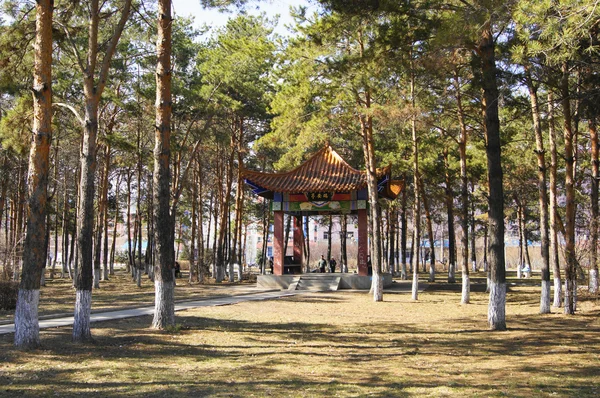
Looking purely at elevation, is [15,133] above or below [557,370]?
above

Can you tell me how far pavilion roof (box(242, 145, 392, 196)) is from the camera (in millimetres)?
24359

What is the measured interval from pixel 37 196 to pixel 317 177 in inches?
697

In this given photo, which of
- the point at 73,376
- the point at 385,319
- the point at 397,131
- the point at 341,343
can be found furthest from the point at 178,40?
the point at 73,376

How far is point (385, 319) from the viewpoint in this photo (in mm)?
13656

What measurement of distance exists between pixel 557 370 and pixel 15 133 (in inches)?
454

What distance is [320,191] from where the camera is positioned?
24766mm

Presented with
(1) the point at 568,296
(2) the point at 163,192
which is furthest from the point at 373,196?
(2) the point at 163,192

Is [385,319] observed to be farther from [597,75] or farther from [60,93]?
[60,93]

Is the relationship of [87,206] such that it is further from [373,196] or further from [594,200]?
[594,200]

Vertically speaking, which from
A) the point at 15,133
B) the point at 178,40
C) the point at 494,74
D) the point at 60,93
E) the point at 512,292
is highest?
the point at 178,40

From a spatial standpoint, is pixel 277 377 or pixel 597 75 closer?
pixel 277 377

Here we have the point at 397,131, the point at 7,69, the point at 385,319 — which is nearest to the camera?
the point at 7,69

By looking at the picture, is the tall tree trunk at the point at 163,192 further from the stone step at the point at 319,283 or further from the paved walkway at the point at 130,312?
the stone step at the point at 319,283

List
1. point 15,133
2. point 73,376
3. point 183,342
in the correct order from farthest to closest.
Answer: point 15,133
point 183,342
point 73,376
